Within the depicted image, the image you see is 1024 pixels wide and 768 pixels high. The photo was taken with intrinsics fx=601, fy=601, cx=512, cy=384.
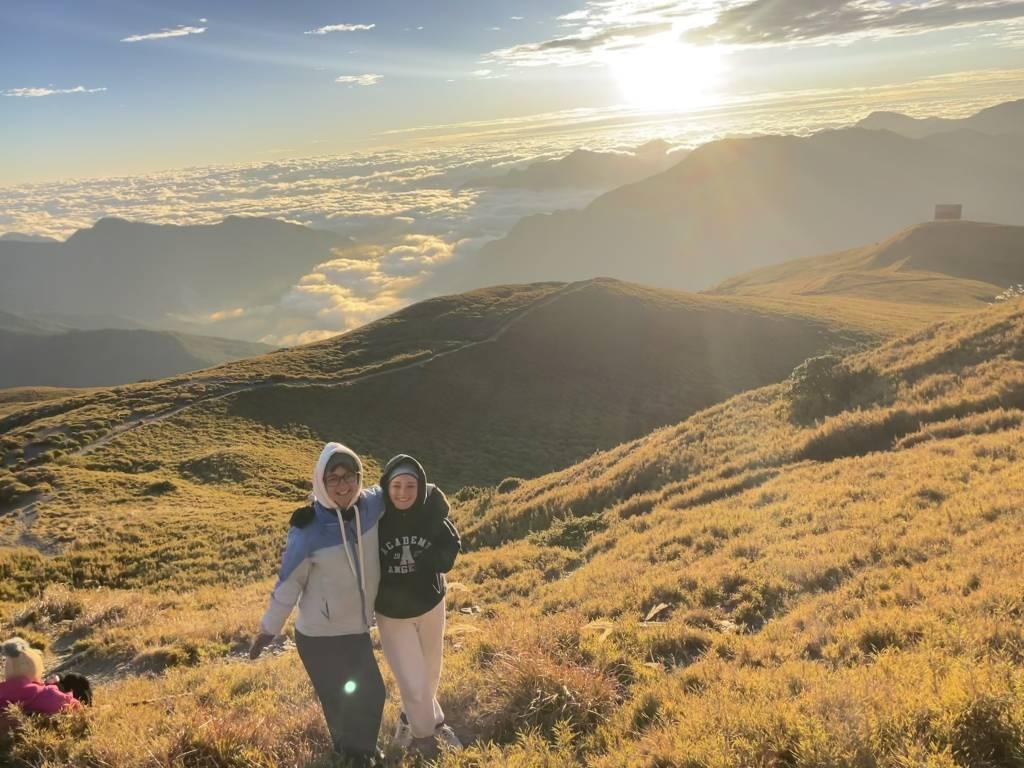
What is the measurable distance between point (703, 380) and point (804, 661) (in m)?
57.2

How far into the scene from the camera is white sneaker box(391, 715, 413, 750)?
17.4 ft

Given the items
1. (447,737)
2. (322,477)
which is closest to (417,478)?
(322,477)

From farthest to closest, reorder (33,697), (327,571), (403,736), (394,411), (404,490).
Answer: (394,411)
(33,697)
(403,736)
(404,490)
(327,571)

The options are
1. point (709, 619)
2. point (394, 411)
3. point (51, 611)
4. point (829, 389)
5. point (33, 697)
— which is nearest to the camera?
point (33, 697)

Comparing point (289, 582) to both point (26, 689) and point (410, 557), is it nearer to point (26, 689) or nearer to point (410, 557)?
point (410, 557)

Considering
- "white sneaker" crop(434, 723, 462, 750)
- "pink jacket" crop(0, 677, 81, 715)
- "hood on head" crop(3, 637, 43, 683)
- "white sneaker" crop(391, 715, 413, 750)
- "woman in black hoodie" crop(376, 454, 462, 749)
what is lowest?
"white sneaker" crop(391, 715, 413, 750)

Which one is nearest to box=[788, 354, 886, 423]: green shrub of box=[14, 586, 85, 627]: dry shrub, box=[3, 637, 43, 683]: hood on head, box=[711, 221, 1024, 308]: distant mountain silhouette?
box=[3, 637, 43, 683]: hood on head

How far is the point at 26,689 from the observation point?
605 centimetres

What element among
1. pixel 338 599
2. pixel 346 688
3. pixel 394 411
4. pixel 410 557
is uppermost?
pixel 410 557

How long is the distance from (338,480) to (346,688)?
5.68ft

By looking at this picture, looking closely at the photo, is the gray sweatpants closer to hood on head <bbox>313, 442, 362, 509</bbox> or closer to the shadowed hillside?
hood on head <bbox>313, 442, 362, 509</bbox>

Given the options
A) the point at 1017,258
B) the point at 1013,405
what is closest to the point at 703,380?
the point at 1013,405

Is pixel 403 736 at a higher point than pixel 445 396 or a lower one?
higher

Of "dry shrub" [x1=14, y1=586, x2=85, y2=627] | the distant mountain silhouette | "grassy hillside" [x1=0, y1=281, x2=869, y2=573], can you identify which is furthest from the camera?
the distant mountain silhouette
